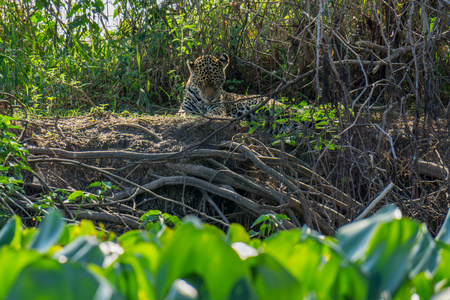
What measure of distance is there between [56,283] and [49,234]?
0.27 metres

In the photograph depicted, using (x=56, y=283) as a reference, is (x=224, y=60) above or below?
below

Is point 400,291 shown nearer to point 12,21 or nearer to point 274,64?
point 274,64

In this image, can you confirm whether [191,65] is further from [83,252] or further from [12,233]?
[83,252]

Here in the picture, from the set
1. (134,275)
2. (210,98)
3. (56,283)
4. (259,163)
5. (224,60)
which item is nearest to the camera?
(56,283)

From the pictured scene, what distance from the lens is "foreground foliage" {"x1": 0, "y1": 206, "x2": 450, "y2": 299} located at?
2.15ft

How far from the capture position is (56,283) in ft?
2.08

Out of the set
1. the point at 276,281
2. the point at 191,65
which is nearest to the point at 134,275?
the point at 276,281

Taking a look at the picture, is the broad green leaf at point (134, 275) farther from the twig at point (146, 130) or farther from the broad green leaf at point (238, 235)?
the twig at point (146, 130)

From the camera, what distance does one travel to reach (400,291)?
31.1 inches

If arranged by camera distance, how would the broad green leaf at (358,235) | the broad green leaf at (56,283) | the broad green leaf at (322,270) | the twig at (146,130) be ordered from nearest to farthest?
the broad green leaf at (56,283), the broad green leaf at (322,270), the broad green leaf at (358,235), the twig at (146,130)

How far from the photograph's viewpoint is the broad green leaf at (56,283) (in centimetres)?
63

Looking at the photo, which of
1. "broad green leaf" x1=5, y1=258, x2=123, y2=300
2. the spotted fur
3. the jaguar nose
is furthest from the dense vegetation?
the jaguar nose

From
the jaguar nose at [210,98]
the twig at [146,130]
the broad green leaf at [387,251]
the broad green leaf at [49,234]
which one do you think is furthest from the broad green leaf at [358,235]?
the jaguar nose at [210,98]

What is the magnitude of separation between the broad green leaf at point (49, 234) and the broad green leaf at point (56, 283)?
0.71 ft
